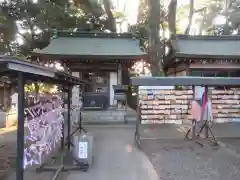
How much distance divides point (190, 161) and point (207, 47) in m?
11.5

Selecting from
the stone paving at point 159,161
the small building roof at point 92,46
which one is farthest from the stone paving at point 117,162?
the small building roof at point 92,46

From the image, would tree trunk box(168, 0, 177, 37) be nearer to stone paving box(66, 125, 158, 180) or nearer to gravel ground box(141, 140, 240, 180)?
stone paving box(66, 125, 158, 180)

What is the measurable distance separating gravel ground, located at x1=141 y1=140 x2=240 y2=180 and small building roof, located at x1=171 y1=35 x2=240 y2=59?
719 centimetres

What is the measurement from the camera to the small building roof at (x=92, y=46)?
47.6ft

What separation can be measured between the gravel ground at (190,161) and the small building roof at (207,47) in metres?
7.19

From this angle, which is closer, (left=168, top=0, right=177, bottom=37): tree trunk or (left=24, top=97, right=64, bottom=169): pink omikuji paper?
(left=24, top=97, right=64, bottom=169): pink omikuji paper

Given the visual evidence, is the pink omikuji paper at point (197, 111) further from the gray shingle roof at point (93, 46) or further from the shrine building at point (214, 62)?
the gray shingle roof at point (93, 46)

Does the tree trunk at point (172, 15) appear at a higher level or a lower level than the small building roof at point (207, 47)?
higher

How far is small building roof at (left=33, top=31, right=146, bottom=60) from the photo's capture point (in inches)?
571

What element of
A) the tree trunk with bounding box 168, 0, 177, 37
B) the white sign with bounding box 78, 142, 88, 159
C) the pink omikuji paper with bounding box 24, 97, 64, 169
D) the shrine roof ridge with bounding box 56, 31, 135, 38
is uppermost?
the tree trunk with bounding box 168, 0, 177, 37

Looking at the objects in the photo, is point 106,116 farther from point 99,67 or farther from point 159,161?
point 159,161

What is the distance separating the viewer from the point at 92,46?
16.7 meters

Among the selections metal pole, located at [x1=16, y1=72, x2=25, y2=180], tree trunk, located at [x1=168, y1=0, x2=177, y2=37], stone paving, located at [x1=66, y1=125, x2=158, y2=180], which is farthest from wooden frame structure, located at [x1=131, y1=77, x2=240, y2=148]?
tree trunk, located at [x1=168, y1=0, x2=177, y2=37]

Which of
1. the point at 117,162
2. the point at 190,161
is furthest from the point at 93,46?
the point at 190,161
